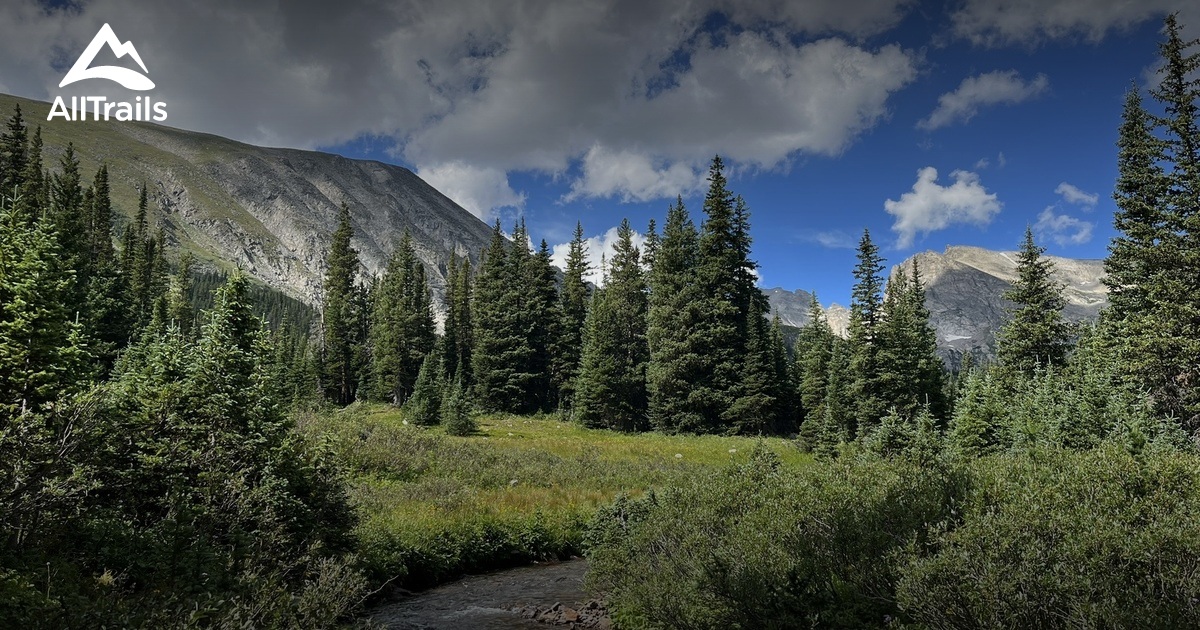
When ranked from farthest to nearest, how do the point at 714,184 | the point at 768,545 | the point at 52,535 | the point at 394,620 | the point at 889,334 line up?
1. the point at 714,184
2. the point at 889,334
3. the point at 394,620
4. the point at 768,545
5. the point at 52,535

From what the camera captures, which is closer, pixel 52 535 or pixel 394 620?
pixel 52 535

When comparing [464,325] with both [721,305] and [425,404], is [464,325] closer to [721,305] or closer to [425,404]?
[425,404]

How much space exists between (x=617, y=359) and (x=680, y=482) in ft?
114

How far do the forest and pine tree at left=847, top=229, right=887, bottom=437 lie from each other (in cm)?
20

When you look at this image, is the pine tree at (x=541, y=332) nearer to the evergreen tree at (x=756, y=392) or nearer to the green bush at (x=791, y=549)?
the evergreen tree at (x=756, y=392)

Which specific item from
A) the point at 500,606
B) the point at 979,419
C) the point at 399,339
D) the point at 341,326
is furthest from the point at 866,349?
the point at 341,326

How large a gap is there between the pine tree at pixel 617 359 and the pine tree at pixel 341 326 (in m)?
27.7

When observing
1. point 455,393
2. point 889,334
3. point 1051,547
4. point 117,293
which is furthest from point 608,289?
point 1051,547

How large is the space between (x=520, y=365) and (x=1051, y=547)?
47672mm

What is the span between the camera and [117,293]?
50469 millimetres

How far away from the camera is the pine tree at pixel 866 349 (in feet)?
116

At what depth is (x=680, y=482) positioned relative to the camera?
1401cm

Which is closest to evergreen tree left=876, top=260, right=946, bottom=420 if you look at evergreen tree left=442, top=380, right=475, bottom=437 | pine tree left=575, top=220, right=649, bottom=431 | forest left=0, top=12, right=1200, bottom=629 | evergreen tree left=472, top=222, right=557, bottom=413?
forest left=0, top=12, right=1200, bottom=629

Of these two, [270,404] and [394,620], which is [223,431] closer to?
[270,404]
